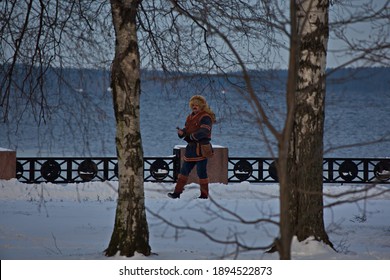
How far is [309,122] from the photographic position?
10.2 meters

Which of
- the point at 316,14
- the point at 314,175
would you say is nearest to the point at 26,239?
the point at 314,175

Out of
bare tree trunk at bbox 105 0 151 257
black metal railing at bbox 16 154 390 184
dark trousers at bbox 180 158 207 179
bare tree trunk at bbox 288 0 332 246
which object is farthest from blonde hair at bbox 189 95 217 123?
bare tree trunk at bbox 105 0 151 257

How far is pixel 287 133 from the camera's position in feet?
19.2

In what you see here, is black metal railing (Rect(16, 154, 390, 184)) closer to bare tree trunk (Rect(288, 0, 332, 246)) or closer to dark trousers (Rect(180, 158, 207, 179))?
dark trousers (Rect(180, 158, 207, 179))

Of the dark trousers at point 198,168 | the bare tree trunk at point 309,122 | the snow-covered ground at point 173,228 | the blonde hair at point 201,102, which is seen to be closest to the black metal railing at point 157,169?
the snow-covered ground at point 173,228

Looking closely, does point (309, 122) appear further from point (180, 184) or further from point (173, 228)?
point (180, 184)

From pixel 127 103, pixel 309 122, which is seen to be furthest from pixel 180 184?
pixel 127 103

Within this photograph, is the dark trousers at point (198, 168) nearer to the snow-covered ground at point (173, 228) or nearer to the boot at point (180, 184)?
the boot at point (180, 184)

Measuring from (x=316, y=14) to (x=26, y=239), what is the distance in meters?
4.57

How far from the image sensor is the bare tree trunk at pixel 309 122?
10.1 metres

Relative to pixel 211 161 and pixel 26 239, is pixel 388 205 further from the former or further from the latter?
pixel 26 239

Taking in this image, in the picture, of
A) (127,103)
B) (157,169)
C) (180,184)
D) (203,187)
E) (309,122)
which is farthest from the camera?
(157,169)

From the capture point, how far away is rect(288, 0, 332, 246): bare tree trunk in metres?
10.1
